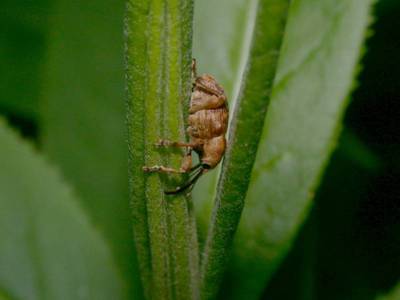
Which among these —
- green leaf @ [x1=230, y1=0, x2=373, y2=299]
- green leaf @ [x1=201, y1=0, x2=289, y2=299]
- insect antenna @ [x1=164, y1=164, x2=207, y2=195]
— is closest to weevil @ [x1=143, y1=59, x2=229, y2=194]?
insect antenna @ [x1=164, y1=164, x2=207, y2=195]

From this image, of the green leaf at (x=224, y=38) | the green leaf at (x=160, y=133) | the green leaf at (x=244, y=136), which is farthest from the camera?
the green leaf at (x=224, y=38)

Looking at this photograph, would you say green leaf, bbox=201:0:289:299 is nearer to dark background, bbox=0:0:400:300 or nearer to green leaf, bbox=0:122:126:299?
green leaf, bbox=0:122:126:299

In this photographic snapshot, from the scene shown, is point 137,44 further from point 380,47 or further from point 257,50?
point 380,47

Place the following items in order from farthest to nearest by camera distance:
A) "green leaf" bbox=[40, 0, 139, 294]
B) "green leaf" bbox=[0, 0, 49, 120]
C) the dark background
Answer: "green leaf" bbox=[0, 0, 49, 120]
the dark background
"green leaf" bbox=[40, 0, 139, 294]

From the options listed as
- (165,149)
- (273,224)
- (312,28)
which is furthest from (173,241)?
(312,28)

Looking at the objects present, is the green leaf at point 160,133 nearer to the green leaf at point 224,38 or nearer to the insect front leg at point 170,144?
the insect front leg at point 170,144

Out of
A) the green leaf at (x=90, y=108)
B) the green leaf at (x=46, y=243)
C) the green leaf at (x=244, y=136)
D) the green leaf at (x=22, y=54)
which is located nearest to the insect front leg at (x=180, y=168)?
the green leaf at (x=244, y=136)

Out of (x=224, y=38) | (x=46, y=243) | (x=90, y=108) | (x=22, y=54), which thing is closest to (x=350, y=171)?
(x=224, y=38)
